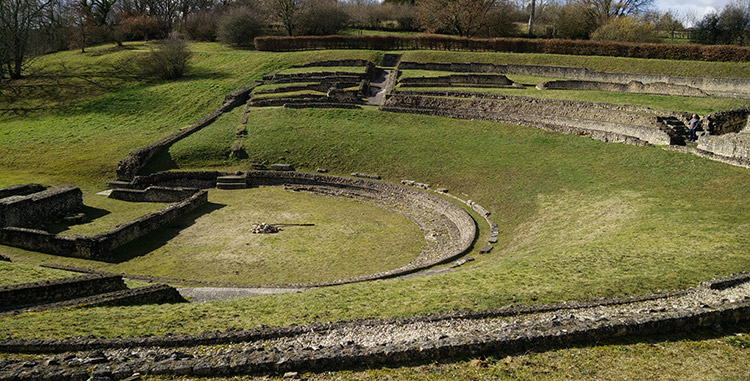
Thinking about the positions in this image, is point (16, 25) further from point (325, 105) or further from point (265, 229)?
point (265, 229)

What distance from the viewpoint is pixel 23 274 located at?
1461 centimetres

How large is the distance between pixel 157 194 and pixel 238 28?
4233 centimetres

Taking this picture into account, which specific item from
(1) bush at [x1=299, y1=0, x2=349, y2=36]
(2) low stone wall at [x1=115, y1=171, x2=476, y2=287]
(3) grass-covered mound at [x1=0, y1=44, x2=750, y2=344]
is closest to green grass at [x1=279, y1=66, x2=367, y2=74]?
(3) grass-covered mound at [x1=0, y1=44, x2=750, y2=344]

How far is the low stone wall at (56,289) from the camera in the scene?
12203 millimetres

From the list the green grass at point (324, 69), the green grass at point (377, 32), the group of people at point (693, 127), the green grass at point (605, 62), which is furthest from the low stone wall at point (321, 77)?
the green grass at point (377, 32)

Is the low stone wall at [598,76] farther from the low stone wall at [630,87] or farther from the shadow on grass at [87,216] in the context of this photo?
the shadow on grass at [87,216]

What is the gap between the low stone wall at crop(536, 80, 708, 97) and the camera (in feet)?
122

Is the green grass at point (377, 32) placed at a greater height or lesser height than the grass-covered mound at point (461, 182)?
greater

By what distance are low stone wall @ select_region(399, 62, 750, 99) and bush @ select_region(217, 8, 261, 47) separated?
78.9 ft

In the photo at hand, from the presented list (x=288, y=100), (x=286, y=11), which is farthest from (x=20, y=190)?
(x=286, y=11)

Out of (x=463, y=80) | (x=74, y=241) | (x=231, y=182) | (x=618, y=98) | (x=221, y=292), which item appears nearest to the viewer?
(x=221, y=292)

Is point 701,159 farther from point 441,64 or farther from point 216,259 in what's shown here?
point 441,64

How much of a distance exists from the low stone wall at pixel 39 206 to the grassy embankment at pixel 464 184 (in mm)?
3411

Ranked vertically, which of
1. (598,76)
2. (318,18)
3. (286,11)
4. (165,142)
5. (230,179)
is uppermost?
(286,11)
